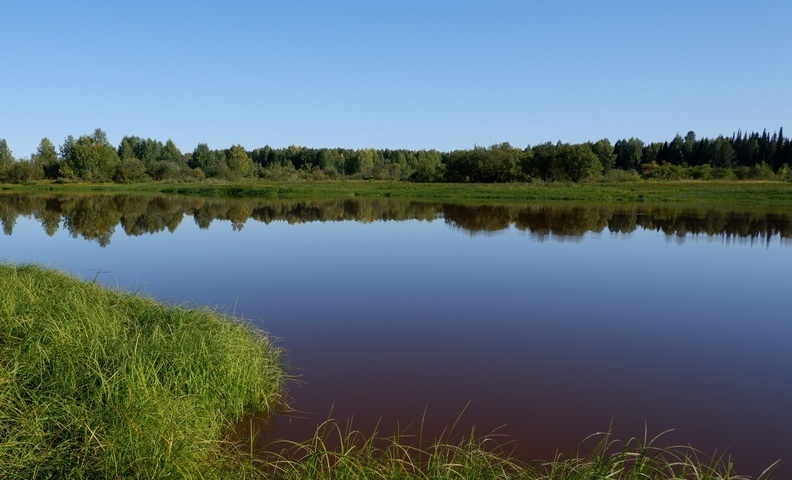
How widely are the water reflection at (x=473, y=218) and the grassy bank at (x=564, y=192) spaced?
308 inches

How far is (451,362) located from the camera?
7.63 meters

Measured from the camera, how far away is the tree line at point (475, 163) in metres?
62.0

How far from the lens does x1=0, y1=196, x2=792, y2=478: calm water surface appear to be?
19.8 feet

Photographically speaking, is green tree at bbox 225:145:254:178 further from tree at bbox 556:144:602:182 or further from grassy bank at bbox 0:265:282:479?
grassy bank at bbox 0:265:282:479

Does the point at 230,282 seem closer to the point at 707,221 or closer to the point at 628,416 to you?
the point at 628,416

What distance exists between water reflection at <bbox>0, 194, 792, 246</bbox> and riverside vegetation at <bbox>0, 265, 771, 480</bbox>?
1477 centimetres

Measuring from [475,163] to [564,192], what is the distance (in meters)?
18.4

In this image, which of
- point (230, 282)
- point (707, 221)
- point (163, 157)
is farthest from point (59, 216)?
point (163, 157)

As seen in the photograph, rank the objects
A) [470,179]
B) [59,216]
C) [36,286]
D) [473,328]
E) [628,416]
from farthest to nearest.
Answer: [470,179] → [59,216] → [473,328] → [36,286] → [628,416]

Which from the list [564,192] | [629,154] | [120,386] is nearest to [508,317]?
[120,386]

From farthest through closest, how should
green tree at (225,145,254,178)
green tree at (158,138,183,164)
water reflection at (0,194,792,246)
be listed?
green tree at (158,138,183,164) < green tree at (225,145,254,178) < water reflection at (0,194,792,246)

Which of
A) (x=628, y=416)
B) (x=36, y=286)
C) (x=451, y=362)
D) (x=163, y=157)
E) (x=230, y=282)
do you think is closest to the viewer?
(x=628, y=416)

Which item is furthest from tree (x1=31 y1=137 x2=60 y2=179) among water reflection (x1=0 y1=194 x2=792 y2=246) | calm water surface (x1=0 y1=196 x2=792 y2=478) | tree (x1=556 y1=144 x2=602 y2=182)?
tree (x1=556 y1=144 x2=602 y2=182)

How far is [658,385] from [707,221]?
86.7 feet
